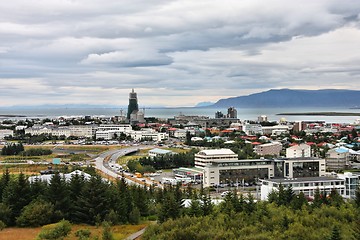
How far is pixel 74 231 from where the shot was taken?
14.9m

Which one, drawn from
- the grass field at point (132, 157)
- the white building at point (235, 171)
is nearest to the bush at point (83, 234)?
the white building at point (235, 171)

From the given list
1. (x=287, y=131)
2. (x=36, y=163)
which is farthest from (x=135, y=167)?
(x=287, y=131)

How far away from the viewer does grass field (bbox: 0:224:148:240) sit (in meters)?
14.1

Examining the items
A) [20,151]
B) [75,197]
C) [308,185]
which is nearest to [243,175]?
[308,185]

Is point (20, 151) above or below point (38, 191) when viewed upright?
below

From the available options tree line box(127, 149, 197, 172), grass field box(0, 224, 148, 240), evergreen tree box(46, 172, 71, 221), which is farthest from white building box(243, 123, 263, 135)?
grass field box(0, 224, 148, 240)

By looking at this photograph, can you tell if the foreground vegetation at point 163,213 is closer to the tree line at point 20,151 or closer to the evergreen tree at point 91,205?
the evergreen tree at point 91,205

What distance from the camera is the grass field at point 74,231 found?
46.4 feet

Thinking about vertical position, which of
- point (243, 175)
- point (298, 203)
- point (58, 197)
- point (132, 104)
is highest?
point (132, 104)

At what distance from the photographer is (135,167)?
120 feet

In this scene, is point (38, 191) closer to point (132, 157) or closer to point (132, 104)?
point (132, 157)

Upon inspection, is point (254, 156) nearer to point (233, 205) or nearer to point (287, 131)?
point (233, 205)

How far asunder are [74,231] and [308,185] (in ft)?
47.7

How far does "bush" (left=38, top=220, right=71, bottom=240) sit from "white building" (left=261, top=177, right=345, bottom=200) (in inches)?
498
